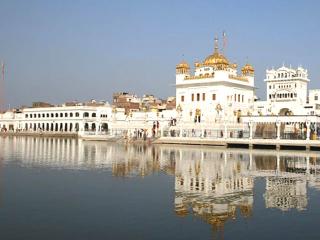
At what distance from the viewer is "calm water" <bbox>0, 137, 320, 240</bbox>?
10500 mm

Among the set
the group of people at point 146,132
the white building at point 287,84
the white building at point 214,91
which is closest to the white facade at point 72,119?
the group of people at point 146,132

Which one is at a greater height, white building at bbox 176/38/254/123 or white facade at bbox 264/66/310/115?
white facade at bbox 264/66/310/115

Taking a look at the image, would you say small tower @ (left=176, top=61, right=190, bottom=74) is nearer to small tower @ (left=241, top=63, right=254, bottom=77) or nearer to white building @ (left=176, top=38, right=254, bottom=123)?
white building @ (left=176, top=38, right=254, bottom=123)

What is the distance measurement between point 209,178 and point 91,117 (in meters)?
61.4

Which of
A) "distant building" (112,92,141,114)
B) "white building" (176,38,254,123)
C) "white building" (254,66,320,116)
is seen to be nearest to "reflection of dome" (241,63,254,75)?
"white building" (176,38,254,123)

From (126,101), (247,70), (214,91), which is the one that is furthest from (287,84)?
(214,91)

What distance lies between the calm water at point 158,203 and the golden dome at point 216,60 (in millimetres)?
33505

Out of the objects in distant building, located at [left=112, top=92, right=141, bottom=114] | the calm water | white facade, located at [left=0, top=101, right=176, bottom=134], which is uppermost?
distant building, located at [left=112, top=92, right=141, bottom=114]

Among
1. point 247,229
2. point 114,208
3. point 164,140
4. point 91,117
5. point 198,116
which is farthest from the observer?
point 91,117

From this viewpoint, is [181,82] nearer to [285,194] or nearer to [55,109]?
[55,109]

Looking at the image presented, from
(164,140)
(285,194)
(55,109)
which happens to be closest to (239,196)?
(285,194)

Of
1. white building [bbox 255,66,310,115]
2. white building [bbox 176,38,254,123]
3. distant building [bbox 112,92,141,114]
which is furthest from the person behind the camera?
distant building [bbox 112,92,141,114]

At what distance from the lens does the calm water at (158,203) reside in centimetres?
1050

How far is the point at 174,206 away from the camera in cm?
1323
